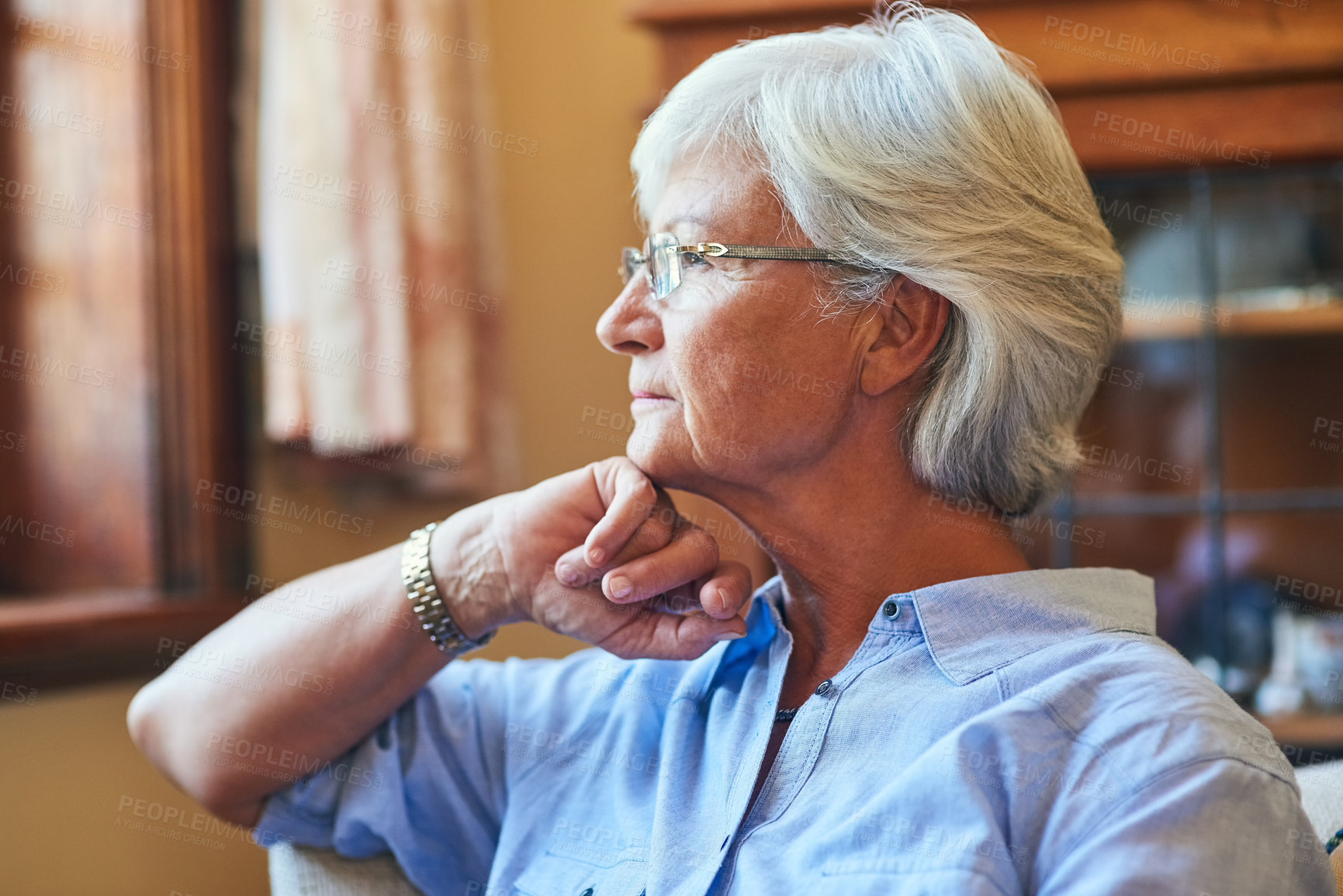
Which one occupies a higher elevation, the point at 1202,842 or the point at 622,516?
the point at 622,516

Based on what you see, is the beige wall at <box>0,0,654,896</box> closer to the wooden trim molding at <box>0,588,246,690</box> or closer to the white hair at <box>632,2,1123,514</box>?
the wooden trim molding at <box>0,588,246,690</box>

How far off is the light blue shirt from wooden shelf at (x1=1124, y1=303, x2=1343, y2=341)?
1109mm

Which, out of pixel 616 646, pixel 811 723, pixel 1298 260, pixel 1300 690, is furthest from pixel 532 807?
pixel 1298 260

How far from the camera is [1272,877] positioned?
2.53 ft

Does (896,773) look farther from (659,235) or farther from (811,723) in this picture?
(659,235)

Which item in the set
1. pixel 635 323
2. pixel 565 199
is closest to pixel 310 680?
pixel 635 323

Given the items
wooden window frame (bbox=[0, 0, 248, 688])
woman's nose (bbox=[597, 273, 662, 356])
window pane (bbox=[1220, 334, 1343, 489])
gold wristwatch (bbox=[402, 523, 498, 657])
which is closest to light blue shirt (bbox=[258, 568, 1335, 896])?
gold wristwatch (bbox=[402, 523, 498, 657])

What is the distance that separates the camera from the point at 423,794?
121cm

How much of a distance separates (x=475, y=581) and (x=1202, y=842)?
27.9 inches

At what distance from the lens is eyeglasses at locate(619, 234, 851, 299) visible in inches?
42.4

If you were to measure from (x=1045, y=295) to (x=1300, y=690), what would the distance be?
1.41 metres

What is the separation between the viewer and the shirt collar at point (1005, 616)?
98cm

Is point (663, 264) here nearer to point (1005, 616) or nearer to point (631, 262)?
point (631, 262)

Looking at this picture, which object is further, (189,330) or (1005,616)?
(189,330)
